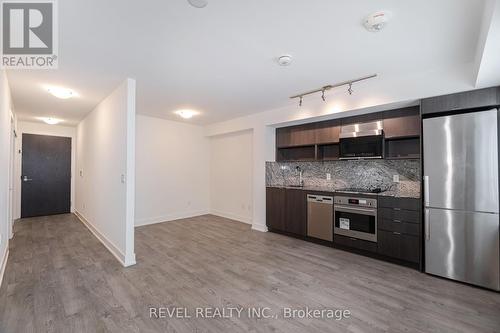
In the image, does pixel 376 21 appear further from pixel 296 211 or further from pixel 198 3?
pixel 296 211

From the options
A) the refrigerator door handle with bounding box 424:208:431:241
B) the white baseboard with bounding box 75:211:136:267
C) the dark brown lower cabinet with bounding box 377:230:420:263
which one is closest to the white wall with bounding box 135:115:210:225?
the white baseboard with bounding box 75:211:136:267

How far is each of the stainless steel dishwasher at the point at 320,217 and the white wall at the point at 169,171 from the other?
3506 mm

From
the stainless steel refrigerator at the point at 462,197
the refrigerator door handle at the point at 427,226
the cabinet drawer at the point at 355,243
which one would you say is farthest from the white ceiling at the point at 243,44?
the cabinet drawer at the point at 355,243

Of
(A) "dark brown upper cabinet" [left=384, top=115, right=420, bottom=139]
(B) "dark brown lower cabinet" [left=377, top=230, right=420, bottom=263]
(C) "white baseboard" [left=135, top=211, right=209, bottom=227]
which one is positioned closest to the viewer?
(B) "dark brown lower cabinet" [left=377, top=230, right=420, bottom=263]

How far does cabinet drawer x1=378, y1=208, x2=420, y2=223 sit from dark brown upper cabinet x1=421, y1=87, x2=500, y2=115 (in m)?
1.35

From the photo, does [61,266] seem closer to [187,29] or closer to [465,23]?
[187,29]

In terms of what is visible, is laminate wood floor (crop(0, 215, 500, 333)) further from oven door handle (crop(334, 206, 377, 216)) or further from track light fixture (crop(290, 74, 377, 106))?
track light fixture (crop(290, 74, 377, 106))

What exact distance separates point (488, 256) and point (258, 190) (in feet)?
11.7

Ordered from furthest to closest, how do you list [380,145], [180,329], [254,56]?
1. [380,145]
2. [254,56]
3. [180,329]

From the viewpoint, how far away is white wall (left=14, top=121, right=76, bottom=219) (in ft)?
19.2

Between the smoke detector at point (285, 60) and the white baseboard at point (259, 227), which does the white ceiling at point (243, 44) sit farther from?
the white baseboard at point (259, 227)

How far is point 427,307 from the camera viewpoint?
2244 mm

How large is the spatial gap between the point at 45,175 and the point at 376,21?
8.12 meters

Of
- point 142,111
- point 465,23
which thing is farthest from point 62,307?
point 465,23
